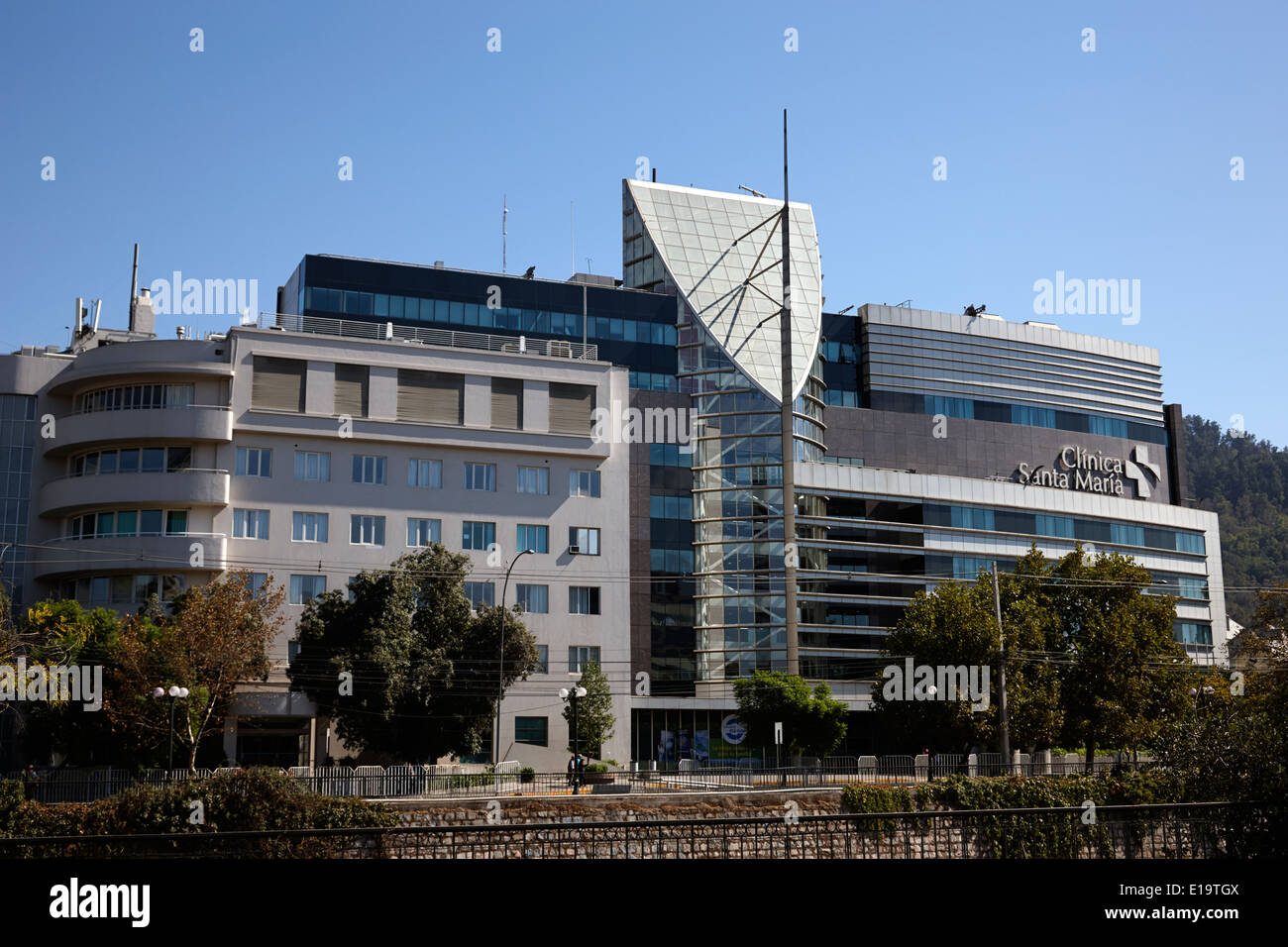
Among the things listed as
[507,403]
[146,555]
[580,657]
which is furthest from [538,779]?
[507,403]

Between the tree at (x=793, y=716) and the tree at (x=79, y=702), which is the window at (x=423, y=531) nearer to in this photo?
the tree at (x=79, y=702)

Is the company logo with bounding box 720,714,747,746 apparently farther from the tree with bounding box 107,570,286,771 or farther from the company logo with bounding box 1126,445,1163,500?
the company logo with bounding box 1126,445,1163,500

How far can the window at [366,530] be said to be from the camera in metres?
62.6

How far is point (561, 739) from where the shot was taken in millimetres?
65312

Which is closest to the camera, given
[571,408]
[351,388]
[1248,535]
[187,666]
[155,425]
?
[187,666]

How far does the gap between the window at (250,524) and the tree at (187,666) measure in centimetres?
1006

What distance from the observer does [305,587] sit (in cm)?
6075

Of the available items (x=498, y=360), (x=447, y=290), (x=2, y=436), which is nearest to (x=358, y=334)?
(x=498, y=360)

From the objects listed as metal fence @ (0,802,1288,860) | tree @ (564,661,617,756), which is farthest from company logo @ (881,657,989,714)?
metal fence @ (0,802,1288,860)

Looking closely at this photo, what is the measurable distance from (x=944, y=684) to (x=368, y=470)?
3079 centimetres

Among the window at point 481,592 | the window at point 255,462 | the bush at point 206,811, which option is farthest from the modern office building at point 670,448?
the bush at point 206,811

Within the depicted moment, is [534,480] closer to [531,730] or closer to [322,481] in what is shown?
[322,481]

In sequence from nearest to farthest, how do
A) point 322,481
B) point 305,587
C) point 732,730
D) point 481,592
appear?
point 305,587 → point 322,481 → point 481,592 → point 732,730
